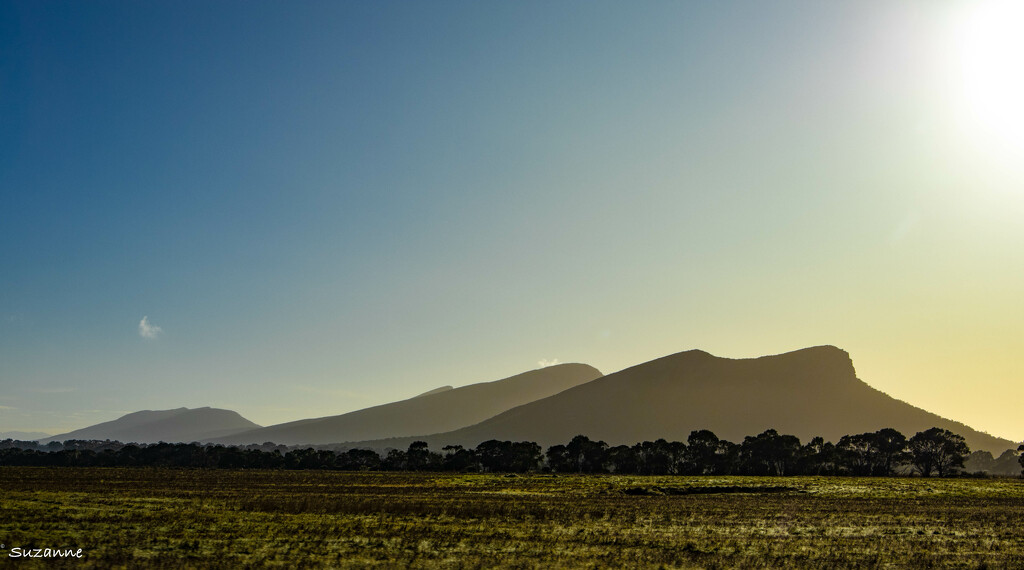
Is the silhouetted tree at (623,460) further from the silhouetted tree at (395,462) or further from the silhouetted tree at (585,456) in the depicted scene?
the silhouetted tree at (395,462)

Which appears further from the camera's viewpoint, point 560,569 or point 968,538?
point 968,538

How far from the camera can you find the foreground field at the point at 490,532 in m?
27.8

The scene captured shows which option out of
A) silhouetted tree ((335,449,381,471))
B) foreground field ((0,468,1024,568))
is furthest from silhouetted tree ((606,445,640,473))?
foreground field ((0,468,1024,568))

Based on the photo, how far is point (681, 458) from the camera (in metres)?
154

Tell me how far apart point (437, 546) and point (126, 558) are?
12.5m

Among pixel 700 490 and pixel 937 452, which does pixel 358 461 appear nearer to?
pixel 700 490

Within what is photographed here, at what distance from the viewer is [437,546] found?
3117 cm

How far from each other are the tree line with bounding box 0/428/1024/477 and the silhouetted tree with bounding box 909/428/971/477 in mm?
76

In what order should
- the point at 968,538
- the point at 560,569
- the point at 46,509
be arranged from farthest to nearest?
the point at 46,509 < the point at 968,538 < the point at 560,569

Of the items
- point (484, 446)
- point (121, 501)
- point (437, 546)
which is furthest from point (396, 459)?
point (437, 546)

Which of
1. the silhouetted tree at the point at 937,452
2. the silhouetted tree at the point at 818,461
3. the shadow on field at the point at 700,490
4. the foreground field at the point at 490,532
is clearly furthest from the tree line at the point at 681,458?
the foreground field at the point at 490,532

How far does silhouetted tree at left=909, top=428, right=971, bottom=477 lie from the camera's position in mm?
151375

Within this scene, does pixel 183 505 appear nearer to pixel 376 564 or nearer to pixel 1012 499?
pixel 376 564

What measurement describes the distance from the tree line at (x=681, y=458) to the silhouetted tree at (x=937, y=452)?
8 cm
